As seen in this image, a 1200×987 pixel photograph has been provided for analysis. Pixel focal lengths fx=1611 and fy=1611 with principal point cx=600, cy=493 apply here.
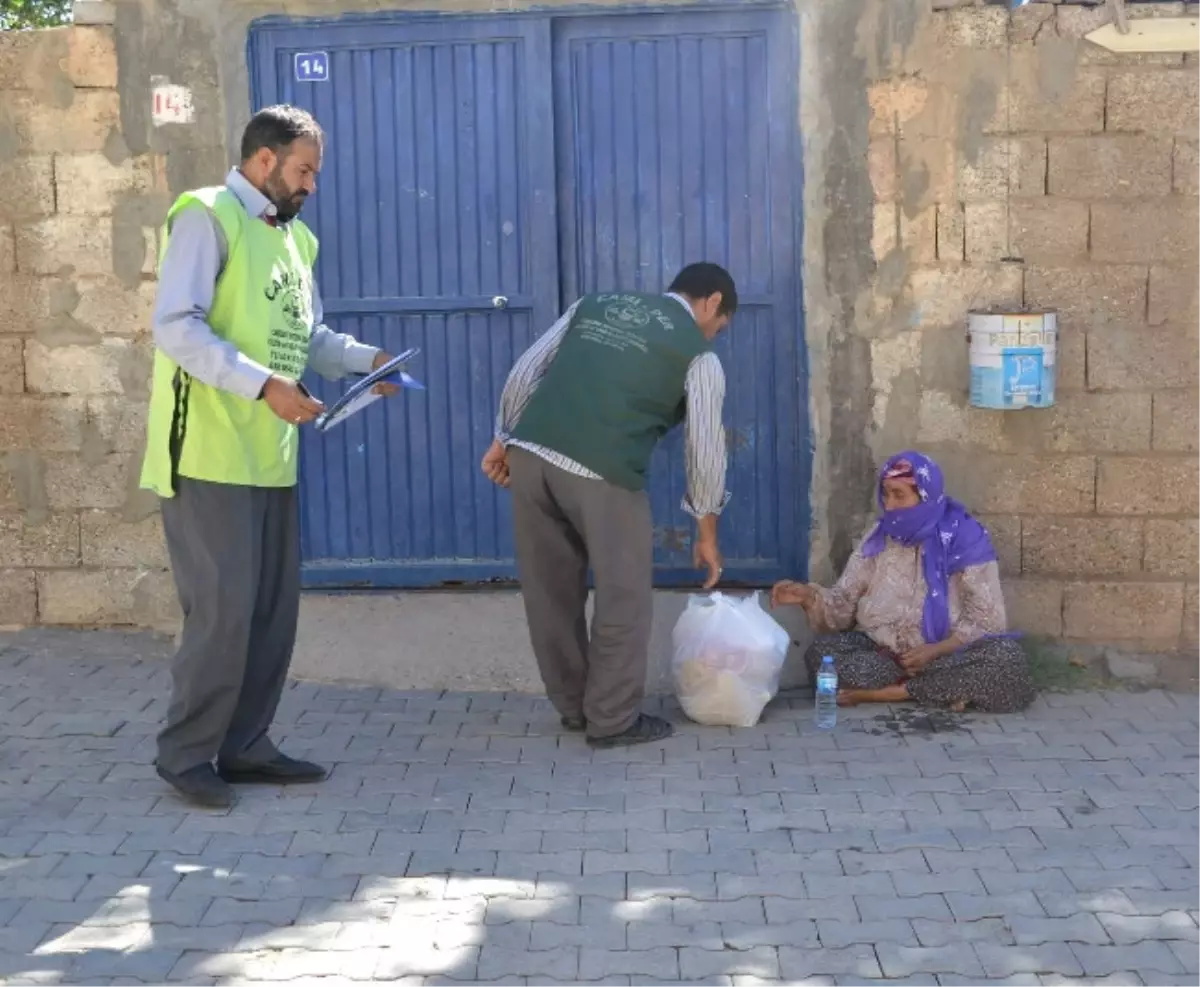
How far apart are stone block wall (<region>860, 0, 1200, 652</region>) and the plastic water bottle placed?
0.91 meters

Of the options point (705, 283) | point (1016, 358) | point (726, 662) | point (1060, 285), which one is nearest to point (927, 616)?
point (726, 662)

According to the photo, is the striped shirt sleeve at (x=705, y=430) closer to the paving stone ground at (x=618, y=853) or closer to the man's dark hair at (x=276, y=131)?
the paving stone ground at (x=618, y=853)

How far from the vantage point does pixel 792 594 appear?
590 cm

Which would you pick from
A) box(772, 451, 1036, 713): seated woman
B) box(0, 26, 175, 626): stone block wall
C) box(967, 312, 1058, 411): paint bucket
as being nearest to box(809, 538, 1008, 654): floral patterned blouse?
box(772, 451, 1036, 713): seated woman

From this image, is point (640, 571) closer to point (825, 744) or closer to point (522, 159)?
point (825, 744)

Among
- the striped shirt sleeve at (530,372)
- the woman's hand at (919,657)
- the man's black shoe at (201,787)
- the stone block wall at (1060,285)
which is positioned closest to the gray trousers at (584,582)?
the striped shirt sleeve at (530,372)

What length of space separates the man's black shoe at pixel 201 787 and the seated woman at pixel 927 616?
216 cm

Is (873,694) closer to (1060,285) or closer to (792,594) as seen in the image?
(792,594)

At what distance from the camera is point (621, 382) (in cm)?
500

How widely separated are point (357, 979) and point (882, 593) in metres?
2.80

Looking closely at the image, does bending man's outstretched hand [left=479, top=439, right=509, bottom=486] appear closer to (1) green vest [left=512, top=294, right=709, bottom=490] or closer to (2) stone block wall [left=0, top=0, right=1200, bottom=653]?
(1) green vest [left=512, top=294, right=709, bottom=490]

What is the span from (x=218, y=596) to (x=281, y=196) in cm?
116

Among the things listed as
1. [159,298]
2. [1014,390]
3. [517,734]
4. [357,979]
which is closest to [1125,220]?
[1014,390]

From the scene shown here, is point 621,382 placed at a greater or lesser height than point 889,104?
lesser
